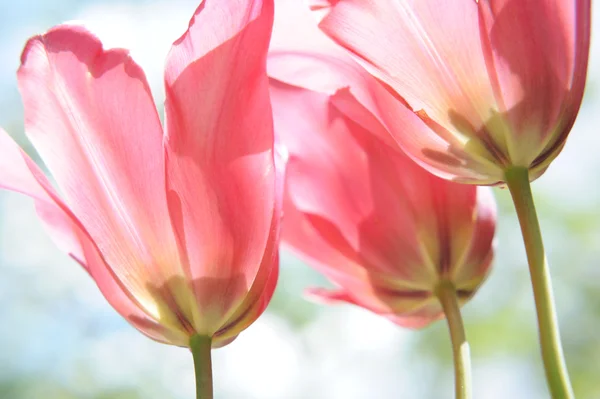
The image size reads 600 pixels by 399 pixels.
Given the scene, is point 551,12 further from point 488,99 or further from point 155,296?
point 155,296

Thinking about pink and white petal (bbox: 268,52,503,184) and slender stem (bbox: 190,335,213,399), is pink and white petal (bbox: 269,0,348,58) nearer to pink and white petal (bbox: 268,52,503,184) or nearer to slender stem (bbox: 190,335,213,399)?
pink and white petal (bbox: 268,52,503,184)

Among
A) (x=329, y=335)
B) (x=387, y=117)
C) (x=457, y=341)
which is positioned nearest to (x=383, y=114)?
(x=387, y=117)

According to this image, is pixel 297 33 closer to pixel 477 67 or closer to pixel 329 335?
pixel 477 67

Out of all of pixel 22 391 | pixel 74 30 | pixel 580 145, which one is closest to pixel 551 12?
pixel 74 30

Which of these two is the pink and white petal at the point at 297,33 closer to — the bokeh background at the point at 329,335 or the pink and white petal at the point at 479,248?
the pink and white petal at the point at 479,248

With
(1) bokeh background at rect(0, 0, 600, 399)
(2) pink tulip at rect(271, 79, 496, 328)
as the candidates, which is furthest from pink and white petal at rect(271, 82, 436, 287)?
(1) bokeh background at rect(0, 0, 600, 399)

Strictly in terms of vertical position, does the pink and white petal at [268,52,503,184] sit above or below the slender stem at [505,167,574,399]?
Answer: above
